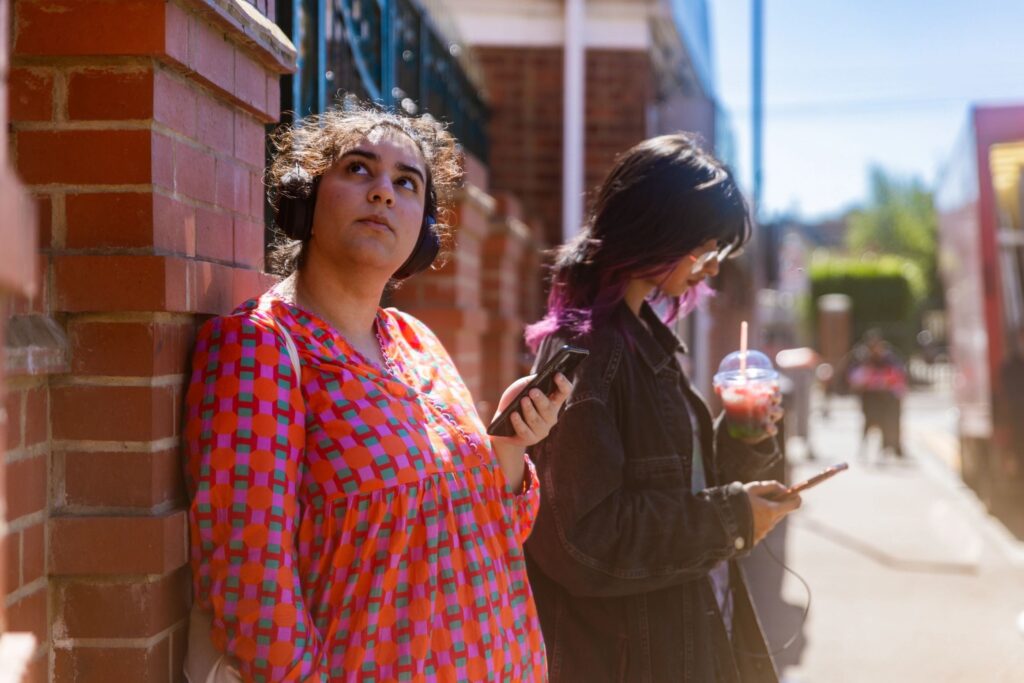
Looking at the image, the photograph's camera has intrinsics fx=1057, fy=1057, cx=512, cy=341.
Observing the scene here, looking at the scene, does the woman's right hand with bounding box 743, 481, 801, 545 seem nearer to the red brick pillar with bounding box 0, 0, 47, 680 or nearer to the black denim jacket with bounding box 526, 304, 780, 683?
the black denim jacket with bounding box 526, 304, 780, 683

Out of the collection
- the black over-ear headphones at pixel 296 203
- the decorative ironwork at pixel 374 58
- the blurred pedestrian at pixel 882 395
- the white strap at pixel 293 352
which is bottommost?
the blurred pedestrian at pixel 882 395

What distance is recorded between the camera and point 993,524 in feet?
28.4

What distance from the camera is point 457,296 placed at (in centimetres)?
417

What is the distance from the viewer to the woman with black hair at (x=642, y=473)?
2125mm

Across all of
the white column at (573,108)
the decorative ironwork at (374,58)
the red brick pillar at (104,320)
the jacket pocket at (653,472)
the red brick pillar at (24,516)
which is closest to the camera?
the red brick pillar at (24,516)

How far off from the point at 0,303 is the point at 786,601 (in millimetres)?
6001

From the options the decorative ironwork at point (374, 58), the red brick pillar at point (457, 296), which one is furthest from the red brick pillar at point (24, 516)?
the red brick pillar at point (457, 296)

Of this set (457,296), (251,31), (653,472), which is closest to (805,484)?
(653,472)

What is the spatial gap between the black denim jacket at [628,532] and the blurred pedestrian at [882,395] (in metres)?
12.6

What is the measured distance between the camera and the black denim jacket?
2.11m

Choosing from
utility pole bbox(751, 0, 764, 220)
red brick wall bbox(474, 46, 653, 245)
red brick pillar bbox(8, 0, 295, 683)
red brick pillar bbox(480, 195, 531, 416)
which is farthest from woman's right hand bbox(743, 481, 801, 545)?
utility pole bbox(751, 0, 764, 220)

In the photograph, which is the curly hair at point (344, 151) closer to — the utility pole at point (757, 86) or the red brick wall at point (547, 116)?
the red brick wall at point (547, 116)

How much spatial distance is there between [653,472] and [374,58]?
212 cm

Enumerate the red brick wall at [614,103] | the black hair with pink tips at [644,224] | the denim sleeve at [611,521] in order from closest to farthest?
the denim sleeve at [611,521]
the black hair with pink tips at [644,224]
the red brick wall at [614,103]
